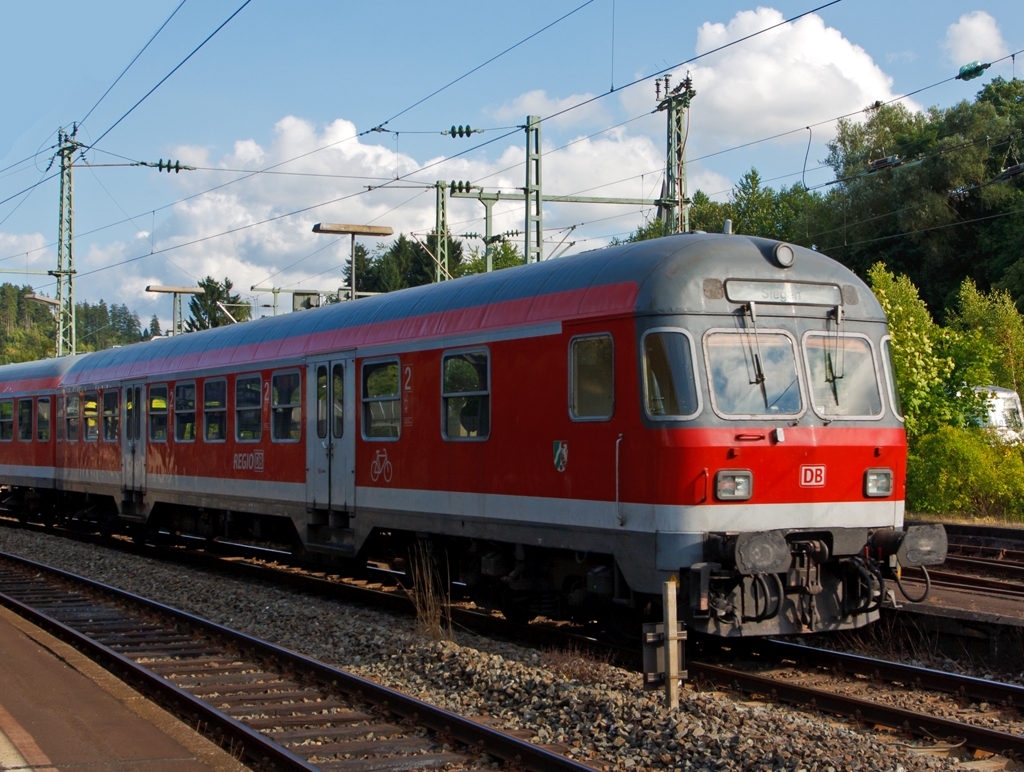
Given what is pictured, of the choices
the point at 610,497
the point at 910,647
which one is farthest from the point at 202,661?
the point at 910,647

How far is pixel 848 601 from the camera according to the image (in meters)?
8.77

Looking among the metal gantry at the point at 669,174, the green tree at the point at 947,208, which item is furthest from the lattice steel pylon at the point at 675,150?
the green tree at the point at 947,208

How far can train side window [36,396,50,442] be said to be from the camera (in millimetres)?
21516

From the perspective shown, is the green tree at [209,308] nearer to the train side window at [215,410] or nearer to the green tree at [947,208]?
the green tree at [947,208]

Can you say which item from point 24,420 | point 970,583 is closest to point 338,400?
point 970,583

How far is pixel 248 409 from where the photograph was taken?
14562 mm

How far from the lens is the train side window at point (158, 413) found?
16.9 m

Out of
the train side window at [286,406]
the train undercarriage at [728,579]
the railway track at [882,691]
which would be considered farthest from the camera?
the train side window at [286,406]

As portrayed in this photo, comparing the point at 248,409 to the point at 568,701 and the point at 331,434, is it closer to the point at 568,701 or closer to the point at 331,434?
the point at 331,434

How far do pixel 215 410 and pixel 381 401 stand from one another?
4537mm

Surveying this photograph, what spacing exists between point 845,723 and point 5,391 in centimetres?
2092

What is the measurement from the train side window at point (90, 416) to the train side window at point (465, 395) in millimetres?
10836

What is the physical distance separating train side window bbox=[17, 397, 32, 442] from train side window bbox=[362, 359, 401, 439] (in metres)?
12.9

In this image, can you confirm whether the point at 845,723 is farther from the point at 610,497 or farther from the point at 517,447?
the point at 517,447
